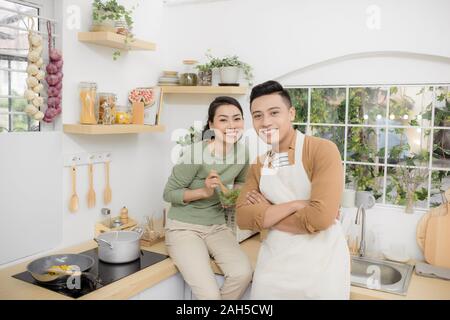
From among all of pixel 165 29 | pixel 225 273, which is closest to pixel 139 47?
pixel 165 29

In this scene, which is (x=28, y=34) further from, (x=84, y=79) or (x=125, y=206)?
(x=125, y=206)

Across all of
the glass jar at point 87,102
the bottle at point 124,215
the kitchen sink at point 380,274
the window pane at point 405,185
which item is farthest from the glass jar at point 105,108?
the window pane at point 405,185

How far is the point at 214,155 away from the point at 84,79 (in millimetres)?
851

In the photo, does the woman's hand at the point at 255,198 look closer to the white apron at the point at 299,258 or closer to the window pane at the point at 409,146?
the white apron at the point at 299,258

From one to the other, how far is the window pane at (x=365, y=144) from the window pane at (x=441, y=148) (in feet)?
0.92

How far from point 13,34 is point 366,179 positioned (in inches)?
81.6

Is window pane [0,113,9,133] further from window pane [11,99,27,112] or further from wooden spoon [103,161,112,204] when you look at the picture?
wooden spoon [103,161,112,204]

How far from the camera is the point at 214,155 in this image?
2.33m

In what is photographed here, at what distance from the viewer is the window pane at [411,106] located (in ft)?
7.93

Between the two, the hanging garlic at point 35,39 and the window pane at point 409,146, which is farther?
the window pane at point 409,146

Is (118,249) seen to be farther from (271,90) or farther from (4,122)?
(271,90)

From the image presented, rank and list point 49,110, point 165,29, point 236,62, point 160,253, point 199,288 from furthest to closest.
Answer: point 165,29 < point 236,62 < point 160,253 < point 49,110 < point 199,288

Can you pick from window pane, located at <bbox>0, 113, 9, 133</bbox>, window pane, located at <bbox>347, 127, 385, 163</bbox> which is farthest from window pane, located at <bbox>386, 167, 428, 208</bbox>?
window pane, located at <bbox>0, 113, 9, 133</bbox>

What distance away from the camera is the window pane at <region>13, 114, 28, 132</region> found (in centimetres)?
215
